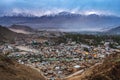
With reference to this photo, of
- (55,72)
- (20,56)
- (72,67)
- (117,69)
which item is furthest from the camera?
(20,56)

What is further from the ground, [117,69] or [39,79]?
[117,69]

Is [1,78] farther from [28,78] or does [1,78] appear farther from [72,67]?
[72,67]

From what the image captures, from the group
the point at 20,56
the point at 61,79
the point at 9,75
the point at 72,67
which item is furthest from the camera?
the point at 20,56

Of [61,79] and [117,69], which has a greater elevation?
[117,69]

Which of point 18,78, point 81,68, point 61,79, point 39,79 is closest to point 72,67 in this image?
point 81,68

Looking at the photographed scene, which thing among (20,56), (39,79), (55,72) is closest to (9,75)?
(39,79)

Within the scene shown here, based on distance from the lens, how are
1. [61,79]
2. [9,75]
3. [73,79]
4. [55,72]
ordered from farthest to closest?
[55,72]
[61,79]
[73,79]
[9,75]

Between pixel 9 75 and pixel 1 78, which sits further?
pixel 9 75

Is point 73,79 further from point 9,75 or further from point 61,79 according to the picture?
point 9,75

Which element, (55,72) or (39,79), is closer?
(39,79)
